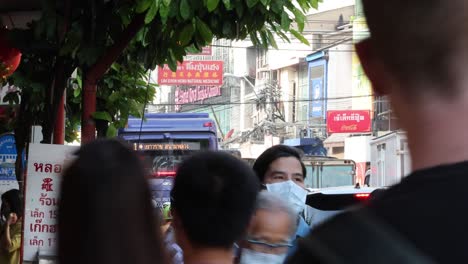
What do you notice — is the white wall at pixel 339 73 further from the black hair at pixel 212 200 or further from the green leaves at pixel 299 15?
the black hair at pixel 212 200

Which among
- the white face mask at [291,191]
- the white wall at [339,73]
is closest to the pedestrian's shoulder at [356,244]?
the white face mask at [291,191]

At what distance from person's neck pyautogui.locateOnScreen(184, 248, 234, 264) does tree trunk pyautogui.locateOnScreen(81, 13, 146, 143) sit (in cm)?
367

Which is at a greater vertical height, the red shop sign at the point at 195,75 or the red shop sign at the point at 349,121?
the red shop sign at the point at 195,75

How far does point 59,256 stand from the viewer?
5.03 ft

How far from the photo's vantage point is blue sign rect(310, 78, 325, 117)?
44.5m

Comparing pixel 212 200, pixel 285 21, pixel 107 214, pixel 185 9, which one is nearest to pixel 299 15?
pixel 285 21

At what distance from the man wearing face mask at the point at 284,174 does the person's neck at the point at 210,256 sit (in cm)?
172

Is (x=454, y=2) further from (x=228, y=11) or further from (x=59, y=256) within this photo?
(x=228, y=11)

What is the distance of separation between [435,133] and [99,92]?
6.49 m

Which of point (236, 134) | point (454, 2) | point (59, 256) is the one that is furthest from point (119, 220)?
point (236, 134)

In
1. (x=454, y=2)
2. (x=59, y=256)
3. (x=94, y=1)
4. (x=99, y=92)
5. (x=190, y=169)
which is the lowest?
(x=59, y=256)

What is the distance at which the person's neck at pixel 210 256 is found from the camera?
2.34 metres

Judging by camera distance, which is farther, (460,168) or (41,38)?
(41,38)

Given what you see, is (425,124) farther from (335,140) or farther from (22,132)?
(335,140)
